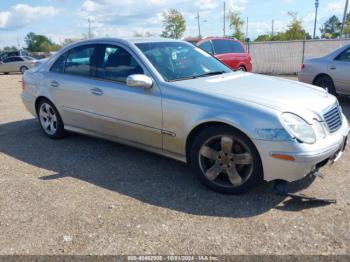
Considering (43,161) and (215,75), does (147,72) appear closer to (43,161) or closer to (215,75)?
(215,75)

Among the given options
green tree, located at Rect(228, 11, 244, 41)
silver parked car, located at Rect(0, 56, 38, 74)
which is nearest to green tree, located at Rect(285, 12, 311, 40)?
green tree, located at Rect(228, 11, 244, 41)

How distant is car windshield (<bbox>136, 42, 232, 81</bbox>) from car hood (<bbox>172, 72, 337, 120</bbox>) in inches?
8.6

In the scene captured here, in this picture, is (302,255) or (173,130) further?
(173,130)

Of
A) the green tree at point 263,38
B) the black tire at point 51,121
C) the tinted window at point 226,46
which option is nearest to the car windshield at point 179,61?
the black tire at point 51,121

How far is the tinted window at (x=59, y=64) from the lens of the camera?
5.43 m

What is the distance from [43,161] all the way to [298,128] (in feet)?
11.0

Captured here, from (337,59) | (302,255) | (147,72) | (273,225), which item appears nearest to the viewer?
(302,255)

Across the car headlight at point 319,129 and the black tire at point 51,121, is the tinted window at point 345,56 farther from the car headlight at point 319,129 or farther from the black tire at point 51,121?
the black tire at point 51,121

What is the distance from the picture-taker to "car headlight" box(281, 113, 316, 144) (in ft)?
10.9

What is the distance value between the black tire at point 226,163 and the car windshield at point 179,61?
2.92ft

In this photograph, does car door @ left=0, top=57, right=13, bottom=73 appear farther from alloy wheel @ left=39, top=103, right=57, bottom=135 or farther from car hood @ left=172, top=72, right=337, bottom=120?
car hood @ left=172, top=72, right=337, bottom=120

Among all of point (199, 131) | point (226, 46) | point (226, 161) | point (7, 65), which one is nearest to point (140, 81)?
point (199, 131)

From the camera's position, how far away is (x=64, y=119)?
547 cm

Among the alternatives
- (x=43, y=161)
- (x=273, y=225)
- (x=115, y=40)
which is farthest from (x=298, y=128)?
(x=43, y=161)
